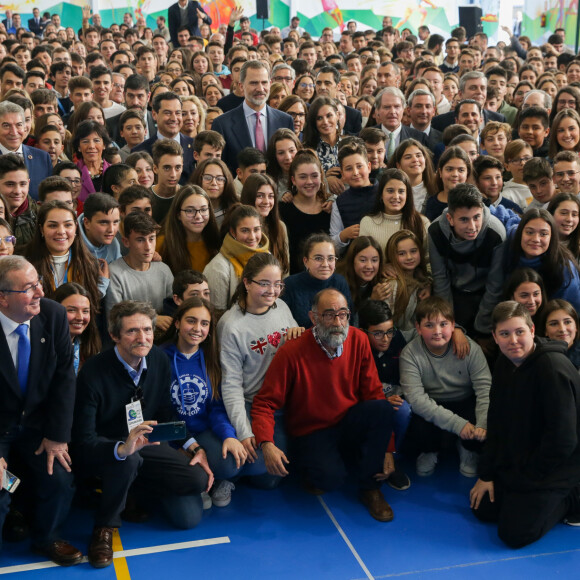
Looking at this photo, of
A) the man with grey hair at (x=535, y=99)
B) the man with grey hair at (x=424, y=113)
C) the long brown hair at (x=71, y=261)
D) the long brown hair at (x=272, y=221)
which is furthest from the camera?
the man with grey hair at (x=535, y=99)

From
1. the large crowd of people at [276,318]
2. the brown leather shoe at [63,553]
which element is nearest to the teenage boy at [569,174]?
the large crowd of people at [276,318]

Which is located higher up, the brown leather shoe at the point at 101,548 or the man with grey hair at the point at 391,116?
the man with grey hair at the point at 391,116

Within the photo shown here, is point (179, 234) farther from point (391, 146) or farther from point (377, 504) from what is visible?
point (391, 146)

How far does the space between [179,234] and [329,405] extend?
1.58 meters

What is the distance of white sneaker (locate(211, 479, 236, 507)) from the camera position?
4168 mm

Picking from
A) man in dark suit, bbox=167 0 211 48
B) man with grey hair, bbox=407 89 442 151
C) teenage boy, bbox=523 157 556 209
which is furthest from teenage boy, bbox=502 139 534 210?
man in dark suit, bbox=167 0 211 48

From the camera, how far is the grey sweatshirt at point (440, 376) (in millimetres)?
4555

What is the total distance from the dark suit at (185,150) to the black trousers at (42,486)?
3080 millimetres

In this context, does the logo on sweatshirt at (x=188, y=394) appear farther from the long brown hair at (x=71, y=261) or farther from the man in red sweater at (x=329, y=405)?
the long brown hair at (x=71, y=261)

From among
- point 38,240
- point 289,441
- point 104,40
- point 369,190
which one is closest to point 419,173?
point 369,190

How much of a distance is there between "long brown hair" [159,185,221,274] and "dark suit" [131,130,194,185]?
132 cm

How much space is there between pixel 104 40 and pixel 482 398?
9.98 metres

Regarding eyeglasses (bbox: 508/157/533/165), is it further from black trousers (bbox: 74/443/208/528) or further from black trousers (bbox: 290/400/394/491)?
black trousers (bbox: 74/443/208/528)

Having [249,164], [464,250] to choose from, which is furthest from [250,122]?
[464,250]
